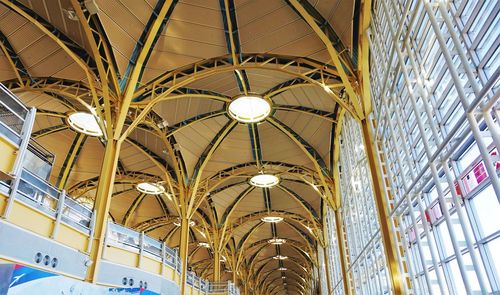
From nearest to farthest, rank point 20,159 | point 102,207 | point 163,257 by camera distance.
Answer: point 20,159
point 102,207
point 163,257

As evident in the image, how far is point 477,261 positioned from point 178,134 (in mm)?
27091

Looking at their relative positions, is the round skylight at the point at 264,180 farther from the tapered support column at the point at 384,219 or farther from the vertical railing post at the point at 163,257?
the tapered support column at the point at 384,219

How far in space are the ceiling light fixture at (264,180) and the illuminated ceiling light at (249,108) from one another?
34.7ft

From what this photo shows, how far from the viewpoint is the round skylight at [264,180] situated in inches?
1570

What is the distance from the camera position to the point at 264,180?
40.8 metres

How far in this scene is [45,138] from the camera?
3550 cm

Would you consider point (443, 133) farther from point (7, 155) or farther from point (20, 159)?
point (7, 155)

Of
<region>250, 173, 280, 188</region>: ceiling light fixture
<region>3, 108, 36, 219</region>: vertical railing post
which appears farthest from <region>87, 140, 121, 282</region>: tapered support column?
<region>250, 173, 280, 188</region>: ceiling light fixture

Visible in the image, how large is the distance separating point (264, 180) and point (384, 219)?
23.6 m

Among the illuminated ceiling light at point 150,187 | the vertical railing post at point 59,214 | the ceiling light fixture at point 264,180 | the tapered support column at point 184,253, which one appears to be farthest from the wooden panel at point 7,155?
the ceiling light fixture at point 264,180

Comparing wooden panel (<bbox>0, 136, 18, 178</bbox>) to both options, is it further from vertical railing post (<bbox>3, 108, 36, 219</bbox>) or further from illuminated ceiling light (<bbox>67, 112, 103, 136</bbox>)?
illuminated ceiling light (<bbox>67, 112, 103, 136</bbox>)

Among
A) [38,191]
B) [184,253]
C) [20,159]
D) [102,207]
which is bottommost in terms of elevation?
[20,159]

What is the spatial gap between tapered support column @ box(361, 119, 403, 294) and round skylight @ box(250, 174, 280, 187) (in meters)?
20.7

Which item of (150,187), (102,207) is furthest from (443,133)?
(150,187)
